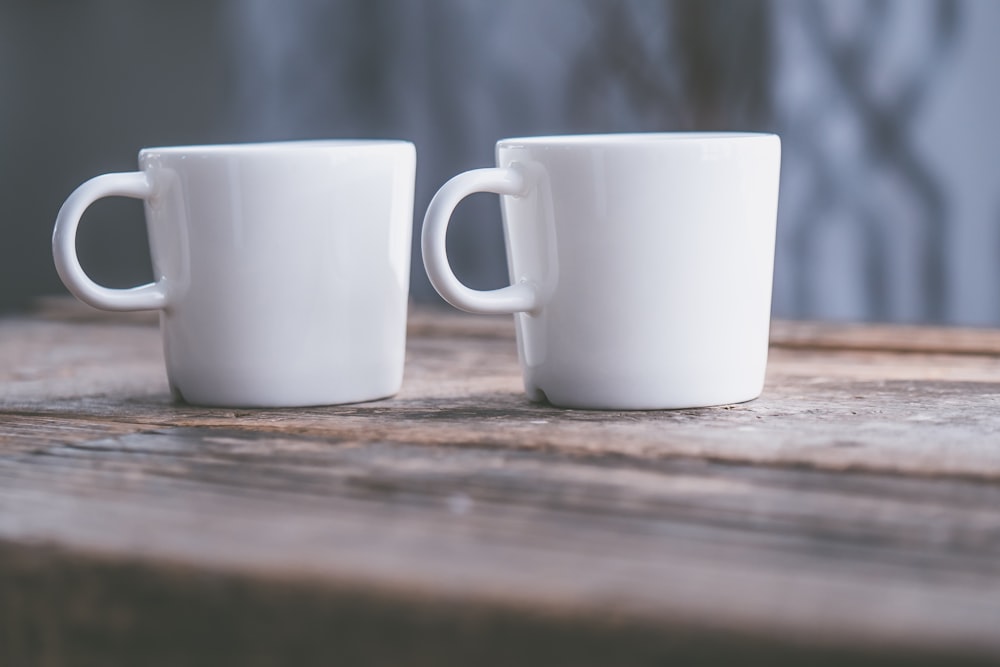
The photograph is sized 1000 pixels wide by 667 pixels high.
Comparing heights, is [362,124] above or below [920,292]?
above

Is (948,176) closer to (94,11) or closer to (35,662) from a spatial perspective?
(94,11)

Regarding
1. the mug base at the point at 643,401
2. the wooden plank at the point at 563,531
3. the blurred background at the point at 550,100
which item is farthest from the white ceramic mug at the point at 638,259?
the blurred background at the point at 550,100

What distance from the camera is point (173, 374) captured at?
2.14 feet

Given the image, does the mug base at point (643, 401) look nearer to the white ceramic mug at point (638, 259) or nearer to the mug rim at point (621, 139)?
the white ceramic mug at point (638, 259)

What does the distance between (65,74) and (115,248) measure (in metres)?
0.29

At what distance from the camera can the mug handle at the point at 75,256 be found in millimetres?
619

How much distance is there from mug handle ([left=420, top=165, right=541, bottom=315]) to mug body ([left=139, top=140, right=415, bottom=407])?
0.05 meters

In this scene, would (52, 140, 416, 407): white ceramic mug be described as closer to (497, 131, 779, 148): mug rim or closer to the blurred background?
(497, 131, 779, 148): mug rim

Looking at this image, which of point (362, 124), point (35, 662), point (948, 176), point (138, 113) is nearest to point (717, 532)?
point (35, 662)

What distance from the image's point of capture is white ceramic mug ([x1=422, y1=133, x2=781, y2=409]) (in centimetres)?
59

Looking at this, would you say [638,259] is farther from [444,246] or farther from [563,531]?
[563,531]

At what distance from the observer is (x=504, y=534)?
0.37 meters

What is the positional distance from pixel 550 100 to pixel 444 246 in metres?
1.29

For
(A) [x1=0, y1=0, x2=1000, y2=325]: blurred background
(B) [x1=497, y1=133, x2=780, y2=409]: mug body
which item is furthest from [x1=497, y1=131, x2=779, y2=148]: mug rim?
(A) [x1=0, y1=0, x2=1000, y2=325]: blurred background
